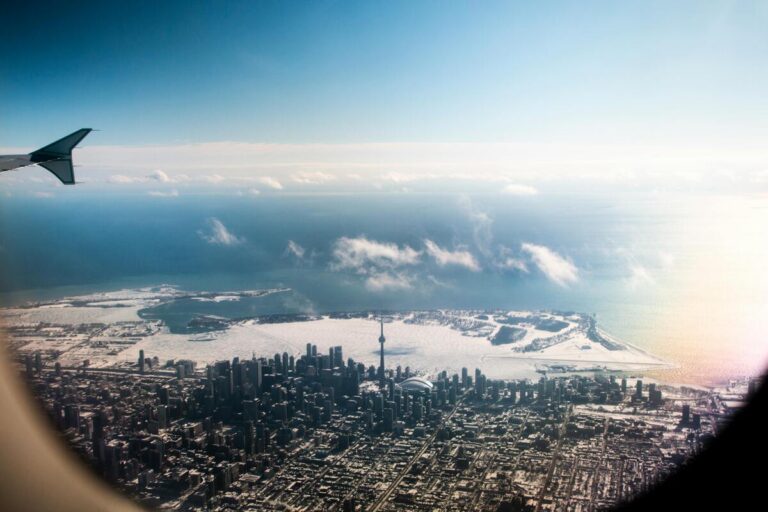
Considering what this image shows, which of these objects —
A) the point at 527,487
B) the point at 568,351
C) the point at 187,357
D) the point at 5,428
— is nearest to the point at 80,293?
the point at 187,357

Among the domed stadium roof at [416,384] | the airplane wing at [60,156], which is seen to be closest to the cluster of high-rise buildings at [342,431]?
the domed stadium roof at [416,384]

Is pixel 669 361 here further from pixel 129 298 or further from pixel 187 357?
pixel 129 298

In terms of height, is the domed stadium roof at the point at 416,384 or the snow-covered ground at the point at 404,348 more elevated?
the snow-covered ground at the point at 404,348

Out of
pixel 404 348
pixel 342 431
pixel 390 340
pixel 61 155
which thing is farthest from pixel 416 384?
pixel 61 155

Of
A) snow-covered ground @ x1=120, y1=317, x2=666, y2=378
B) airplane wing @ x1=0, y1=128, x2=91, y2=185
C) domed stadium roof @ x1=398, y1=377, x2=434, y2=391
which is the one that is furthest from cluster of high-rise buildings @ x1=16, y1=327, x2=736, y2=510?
airplane wing @ x1=0, y1=128, x2=91, y2=185

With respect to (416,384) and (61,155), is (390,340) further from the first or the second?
(61,155)

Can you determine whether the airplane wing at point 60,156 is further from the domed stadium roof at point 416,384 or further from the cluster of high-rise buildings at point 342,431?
the domed stadium roof at point 416,384

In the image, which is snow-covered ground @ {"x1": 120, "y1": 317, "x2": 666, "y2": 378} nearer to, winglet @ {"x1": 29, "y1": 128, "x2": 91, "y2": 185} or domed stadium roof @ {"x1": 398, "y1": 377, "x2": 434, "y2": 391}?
domed stadium roof @ {"x1": 398, "y1": 377, "x2": 434, "y2": 391}
